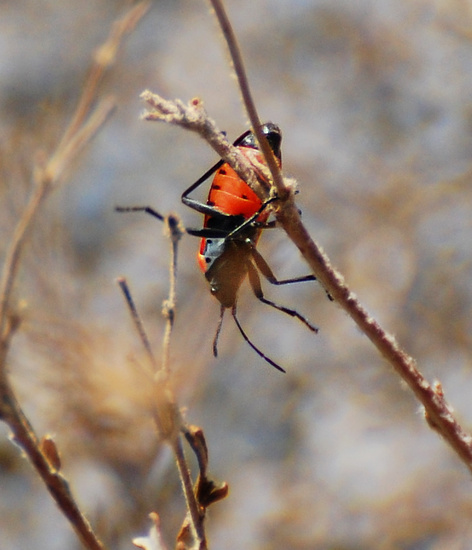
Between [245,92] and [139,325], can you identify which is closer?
[245,92]

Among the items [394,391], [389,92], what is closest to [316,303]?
[394,391]

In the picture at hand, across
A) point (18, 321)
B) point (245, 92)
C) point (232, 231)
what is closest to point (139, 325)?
point (18, 321)

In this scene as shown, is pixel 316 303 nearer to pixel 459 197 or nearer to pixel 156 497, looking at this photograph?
pixel 459 197

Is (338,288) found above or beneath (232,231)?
beneath

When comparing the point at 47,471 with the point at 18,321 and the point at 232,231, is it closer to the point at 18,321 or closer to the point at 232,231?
the point at 18,321

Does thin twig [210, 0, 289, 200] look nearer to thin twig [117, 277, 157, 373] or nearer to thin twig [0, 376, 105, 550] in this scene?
thin twig [117, 277, 157, 373]

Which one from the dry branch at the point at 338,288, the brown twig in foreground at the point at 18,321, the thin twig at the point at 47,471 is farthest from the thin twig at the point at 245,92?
the thin twig at the point at 47,471
